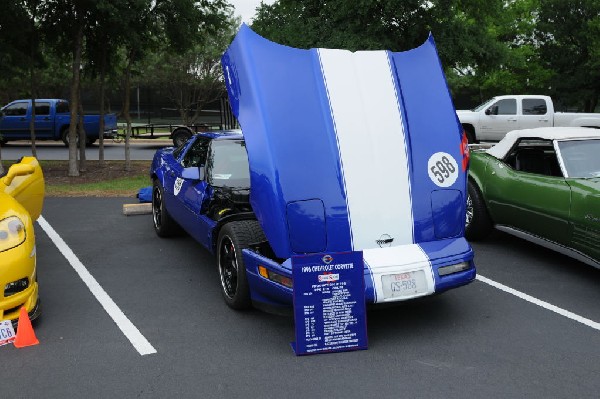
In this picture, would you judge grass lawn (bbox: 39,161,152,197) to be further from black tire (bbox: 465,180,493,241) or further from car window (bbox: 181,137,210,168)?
black tire (bbox: 465,180,493,241)

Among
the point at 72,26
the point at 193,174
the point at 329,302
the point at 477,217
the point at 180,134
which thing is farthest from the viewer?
the point at 180,134

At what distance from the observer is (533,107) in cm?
1828

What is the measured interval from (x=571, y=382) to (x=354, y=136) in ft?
7.74

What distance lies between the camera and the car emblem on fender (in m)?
4.73

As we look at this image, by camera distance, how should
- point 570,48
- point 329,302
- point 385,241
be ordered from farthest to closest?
point 570,48 < point 385,241 < point 329,302

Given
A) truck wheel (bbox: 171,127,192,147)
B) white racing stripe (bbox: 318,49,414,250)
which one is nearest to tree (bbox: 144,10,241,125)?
truck wheel (bbox: 171,127,192,147)

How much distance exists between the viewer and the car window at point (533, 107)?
18.2 meters

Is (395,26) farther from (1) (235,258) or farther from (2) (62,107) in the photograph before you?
(1) (235,258)

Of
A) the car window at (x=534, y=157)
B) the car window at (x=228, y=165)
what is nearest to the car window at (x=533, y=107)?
the car window at (x=534, y=157)

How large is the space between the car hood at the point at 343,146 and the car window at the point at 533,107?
14.1 m

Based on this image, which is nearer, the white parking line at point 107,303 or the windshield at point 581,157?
the white parking line at point 107,303

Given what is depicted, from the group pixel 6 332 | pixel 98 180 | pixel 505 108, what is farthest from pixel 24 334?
pixel 505 108

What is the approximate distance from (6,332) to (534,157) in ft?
18.5

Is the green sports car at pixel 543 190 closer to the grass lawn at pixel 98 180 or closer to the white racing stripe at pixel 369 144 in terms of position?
the white racing stripe at pixel 369 144
